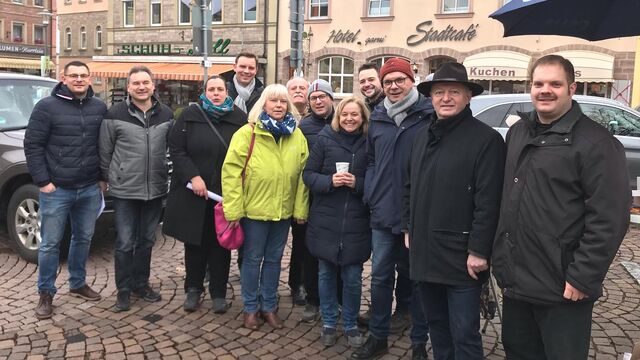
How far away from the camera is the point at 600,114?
811 centimetres

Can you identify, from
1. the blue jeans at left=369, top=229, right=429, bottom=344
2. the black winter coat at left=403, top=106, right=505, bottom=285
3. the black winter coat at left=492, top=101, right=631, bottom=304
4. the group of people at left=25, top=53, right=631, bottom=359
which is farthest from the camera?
the blue jeans at left=369, top=229, right=429, bottom=344

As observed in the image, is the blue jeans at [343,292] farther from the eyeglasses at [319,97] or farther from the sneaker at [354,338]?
the eyeglasses at [319,97]

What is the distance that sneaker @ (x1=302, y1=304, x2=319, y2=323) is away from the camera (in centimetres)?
433

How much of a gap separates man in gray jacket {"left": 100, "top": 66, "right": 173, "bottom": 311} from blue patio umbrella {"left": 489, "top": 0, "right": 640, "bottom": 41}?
269 cm

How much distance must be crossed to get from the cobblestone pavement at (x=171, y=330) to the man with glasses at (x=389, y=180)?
0.92 ft

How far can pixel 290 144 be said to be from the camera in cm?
398

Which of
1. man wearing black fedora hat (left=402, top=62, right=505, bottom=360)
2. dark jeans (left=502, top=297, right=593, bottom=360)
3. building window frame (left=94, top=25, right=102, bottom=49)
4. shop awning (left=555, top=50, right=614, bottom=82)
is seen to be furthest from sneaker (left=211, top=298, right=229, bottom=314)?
building window frame (left=94, top=25, right=102, bottom=49)

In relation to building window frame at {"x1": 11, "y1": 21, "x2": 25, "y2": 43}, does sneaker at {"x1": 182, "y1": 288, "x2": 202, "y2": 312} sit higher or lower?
lower

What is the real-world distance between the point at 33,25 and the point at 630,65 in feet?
166

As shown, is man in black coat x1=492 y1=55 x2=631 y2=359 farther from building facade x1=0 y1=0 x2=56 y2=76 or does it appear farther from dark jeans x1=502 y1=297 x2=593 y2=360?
building facade x1=0 y1=0 x2=56 y2=76

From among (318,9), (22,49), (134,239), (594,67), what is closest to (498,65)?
(594,67)

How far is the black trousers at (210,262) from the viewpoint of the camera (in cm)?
445

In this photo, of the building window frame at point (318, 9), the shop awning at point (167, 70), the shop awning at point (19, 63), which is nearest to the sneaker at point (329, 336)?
the shop awning at point (167, 70)

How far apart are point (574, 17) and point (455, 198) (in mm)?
1641
